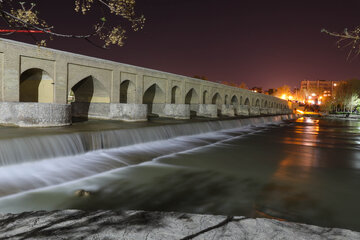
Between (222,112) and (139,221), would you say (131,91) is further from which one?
(139,221)

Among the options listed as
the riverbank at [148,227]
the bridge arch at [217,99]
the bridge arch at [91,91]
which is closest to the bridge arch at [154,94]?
the bridge arch at [91,91]

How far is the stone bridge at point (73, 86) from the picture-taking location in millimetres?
9773

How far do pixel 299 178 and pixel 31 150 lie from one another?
5.90 metres

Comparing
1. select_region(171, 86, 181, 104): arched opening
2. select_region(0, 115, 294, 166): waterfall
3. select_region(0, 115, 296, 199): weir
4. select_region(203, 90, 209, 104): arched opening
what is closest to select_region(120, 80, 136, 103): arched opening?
select_region(171, 86, 181, 104): arched opening

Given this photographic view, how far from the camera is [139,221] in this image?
114 inches

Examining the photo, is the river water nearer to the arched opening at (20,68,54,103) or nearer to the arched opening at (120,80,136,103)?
the arched opening at (20,68,54,103)

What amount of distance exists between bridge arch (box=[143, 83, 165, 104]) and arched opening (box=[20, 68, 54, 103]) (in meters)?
8.09

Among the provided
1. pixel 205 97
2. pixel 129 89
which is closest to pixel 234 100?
pixel 205 97

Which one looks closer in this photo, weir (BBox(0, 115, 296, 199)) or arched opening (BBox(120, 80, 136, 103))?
weir (BBox(0, 115, 296, 199))

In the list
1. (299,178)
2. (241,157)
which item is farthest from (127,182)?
(241,157)

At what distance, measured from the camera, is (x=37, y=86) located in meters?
15.1

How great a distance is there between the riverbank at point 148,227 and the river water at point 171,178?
117 cm

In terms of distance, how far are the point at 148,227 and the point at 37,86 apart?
14.5 m

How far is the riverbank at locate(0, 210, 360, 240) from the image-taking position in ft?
8.43
